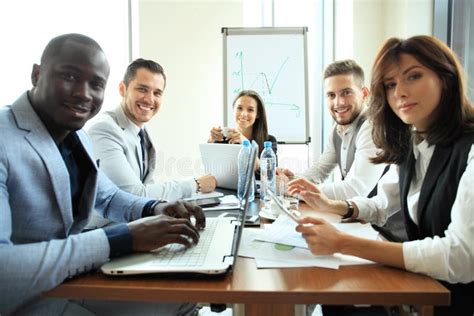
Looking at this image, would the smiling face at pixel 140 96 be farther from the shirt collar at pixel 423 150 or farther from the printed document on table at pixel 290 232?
the shirt collar at pixel 423 150

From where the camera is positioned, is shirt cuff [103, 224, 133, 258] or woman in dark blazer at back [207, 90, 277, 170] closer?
shirt cuff [103, 224, 133, 258]

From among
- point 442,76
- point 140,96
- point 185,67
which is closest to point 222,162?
point 140,96

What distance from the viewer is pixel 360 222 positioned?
1.22 metres

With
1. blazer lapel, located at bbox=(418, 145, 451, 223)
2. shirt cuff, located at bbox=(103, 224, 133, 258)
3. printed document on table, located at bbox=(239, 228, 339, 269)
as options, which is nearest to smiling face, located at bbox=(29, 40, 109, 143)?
shirt cuff, located at bbox=(103, 224, 133, 258)

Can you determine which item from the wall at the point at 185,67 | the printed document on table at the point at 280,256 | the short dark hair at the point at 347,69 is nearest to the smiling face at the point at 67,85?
the printed document on table at the point at 280,256

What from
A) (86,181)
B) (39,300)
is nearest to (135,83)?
(86,181)

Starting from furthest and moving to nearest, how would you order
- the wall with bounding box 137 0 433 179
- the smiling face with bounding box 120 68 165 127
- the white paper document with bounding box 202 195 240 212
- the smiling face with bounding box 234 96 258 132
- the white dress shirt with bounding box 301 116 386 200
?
the wall with bounding box 137 0 433 179 → the smiling face with bounding box 234 96 258 132 → the smiling face with bounding box 120 68 165 127 → the white dress shirt with bounding box 301 116 386 200 → the white paper document with bounding box 202 195 240 212

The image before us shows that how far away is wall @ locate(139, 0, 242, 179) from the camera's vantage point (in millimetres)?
3113

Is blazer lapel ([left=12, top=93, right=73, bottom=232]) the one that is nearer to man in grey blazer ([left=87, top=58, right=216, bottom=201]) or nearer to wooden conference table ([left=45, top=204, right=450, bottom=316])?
wooden conference table ([left=45, top=204, right=450, bottom=316])

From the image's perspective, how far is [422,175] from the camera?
1149 millimetres

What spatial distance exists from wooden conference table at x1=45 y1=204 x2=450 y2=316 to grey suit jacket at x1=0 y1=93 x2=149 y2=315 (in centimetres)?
5

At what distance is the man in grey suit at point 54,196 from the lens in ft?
2.25

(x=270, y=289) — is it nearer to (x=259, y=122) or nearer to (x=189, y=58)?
(x=259, y=122)

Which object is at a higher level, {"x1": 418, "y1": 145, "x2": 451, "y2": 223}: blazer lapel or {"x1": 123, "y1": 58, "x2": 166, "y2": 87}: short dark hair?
{"x1": 123, "y1": 58, "x2": 166, "y2": 87}: short dark hair
